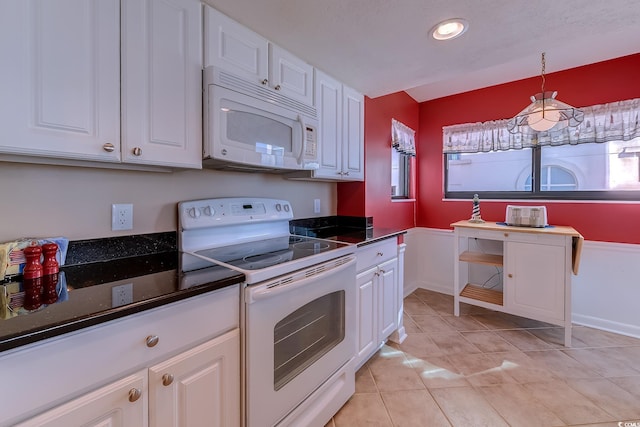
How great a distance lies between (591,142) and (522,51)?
1.60 m

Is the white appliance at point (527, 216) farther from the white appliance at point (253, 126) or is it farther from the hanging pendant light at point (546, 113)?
the white appliance at point (253, 126)

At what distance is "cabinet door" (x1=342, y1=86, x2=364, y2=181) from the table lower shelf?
168 centimetres

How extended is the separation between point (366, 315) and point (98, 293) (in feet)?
4.77

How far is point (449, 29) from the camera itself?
144 centimetres

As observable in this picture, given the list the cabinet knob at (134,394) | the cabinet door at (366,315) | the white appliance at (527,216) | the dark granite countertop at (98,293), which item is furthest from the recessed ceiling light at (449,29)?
the cabinet knob at (134,394)

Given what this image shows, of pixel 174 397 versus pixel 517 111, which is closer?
pixel 174 397

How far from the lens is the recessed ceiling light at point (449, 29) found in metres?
1.37

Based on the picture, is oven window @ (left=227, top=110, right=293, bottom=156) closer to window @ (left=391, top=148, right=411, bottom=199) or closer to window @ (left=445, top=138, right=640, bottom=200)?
window @ (left=391, top=148, right=411, bottom=199)

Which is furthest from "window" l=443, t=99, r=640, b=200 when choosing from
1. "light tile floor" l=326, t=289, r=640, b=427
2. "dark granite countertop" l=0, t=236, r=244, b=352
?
"dark granite countertop" l=0, t=236, r=244, b=352

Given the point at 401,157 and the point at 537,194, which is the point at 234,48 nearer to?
the point at 401,157

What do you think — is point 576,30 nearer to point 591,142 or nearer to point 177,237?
point 591,142

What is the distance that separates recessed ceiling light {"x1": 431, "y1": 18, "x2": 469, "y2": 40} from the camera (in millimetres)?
1372

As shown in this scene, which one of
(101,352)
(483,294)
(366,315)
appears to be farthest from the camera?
(483,294)

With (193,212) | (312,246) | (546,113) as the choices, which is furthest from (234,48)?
(546,113)
